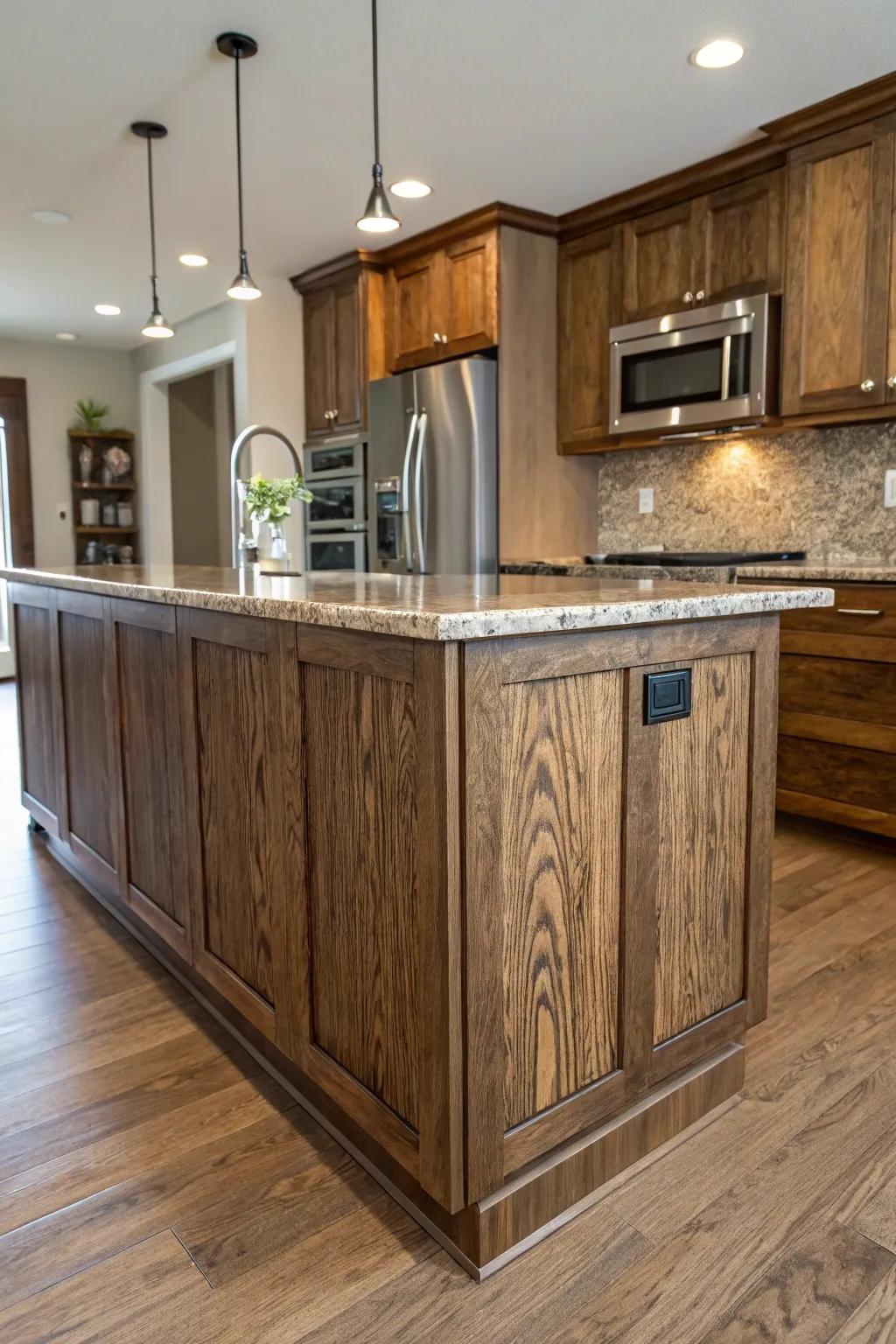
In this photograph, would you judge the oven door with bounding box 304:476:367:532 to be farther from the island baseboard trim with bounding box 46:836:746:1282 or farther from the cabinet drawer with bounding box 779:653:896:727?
the island baseboard trim with bounding box 46:836:746:1282

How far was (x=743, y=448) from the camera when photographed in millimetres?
3930

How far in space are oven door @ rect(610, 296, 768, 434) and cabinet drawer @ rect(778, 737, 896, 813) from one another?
1.26 metres

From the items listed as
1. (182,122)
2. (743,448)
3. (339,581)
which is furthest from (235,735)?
(743,448)

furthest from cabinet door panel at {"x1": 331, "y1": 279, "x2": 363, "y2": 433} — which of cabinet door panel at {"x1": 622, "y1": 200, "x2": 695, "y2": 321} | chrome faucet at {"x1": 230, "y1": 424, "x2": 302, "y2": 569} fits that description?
chrome faucet at {"x1": 230, "y1": 424, "x2": 302, "y2": 569}

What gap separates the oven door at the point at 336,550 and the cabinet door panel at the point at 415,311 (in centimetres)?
90

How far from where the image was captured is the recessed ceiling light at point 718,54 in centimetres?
270

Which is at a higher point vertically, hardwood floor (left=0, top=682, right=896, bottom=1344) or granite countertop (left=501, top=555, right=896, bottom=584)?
granite countertop (left=501, top=555, right=896, bottom=584)

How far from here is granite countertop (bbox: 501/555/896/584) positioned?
2920 mm

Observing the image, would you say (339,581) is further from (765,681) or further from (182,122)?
(182,122)

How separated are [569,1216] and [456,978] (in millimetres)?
493

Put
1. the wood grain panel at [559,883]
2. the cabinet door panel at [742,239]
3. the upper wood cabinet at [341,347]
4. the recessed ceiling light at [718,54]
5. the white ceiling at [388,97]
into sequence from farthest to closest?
the upper wood cabinet at [341,347] < the cabinet door panel at [742,239] < the recessed ceiling light at [718,54] < the white ceiling at [388,97] < the wood grain panel at [559,883]

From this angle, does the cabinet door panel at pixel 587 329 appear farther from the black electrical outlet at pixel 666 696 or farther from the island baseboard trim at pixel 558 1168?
the island baseboard trim at pixel 558 1168

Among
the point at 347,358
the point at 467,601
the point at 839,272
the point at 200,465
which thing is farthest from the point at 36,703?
the point at 200,465

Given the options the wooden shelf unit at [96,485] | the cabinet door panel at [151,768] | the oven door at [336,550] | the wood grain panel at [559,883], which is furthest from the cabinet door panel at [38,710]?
the wooden shelf unit at [96,485]
